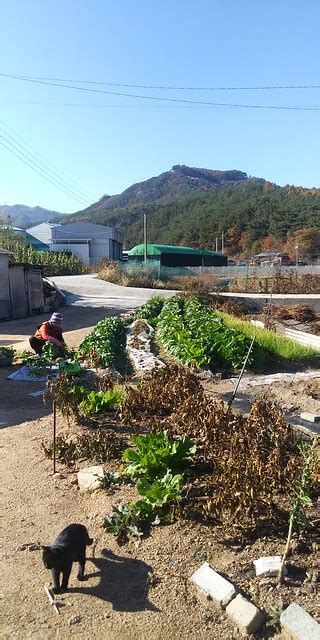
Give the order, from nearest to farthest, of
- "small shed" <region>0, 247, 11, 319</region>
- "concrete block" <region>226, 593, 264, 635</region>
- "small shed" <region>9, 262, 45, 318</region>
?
"concrete block" <region>226, 593, 264, 635</region> < "small shed" <region>0, 247, 11, 319</region> < "small shed" <region>9, 262, 45, 318</region>

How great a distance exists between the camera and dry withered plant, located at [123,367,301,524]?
3.18m

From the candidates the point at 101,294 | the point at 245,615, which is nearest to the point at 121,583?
the point at 245,615

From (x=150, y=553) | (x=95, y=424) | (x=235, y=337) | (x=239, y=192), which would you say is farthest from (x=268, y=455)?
(x=239, y=192)

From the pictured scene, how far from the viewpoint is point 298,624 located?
227 cm

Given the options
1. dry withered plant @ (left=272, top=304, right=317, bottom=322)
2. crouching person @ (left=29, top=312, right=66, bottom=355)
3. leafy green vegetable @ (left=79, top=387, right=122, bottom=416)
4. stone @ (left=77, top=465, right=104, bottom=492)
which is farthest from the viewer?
dry withered plant @ (left=272, top=304, right=317, bottom=322)

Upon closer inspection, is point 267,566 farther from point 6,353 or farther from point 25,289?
point 25,289

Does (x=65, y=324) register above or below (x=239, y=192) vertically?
below

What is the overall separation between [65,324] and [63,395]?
38.4 ft

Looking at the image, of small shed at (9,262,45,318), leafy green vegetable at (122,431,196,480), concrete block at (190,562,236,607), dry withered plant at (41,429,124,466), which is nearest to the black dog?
concrete block at (190,562,236,607)

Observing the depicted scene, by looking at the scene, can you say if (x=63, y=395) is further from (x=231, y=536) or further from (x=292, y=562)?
(x=292, y=562)

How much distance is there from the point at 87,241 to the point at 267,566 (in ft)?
183

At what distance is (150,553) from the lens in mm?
2977

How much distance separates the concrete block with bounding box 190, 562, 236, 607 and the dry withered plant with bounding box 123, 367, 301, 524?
46 cm

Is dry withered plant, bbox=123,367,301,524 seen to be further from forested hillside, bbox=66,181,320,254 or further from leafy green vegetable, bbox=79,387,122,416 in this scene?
forested hillside, bbox=66,181,320,254
